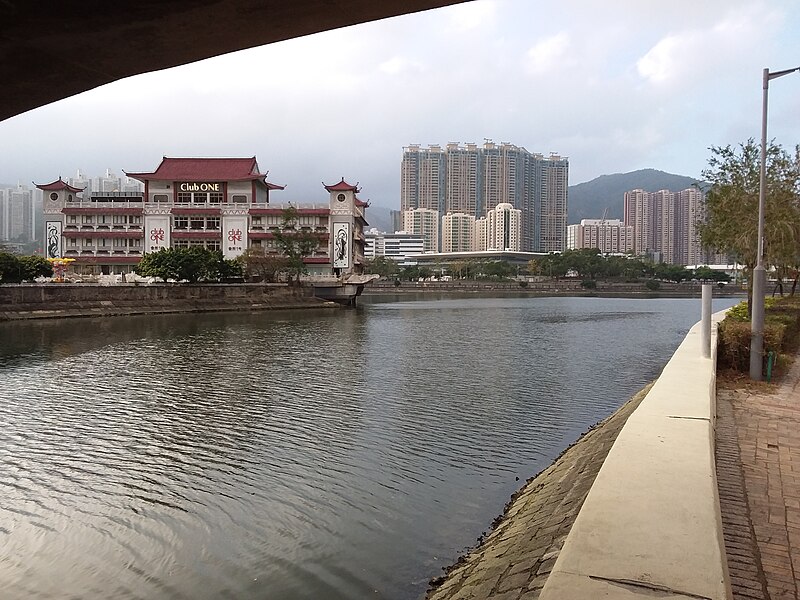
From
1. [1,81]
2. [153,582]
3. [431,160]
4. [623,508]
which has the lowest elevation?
[153,582]

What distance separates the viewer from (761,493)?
5.27 metres

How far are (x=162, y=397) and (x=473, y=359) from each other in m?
9.64

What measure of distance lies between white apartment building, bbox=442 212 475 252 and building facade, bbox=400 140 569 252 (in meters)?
4.93

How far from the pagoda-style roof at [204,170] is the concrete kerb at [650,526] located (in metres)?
56.1

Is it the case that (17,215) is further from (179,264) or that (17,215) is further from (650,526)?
(650,526)

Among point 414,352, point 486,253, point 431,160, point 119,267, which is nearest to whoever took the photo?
point 414,352

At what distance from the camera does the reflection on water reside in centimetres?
582

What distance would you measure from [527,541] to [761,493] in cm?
201

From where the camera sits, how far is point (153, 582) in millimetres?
5570

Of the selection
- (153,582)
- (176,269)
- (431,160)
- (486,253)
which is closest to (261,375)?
(153,582)

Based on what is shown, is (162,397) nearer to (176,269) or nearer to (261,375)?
(261,375)

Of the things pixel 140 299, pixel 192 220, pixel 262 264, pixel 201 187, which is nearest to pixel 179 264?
pixel 140 299

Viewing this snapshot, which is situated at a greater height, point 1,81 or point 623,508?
point 1,81

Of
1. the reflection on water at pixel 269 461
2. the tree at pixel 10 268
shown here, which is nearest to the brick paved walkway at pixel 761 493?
the reflection on water at pixel 269 461
